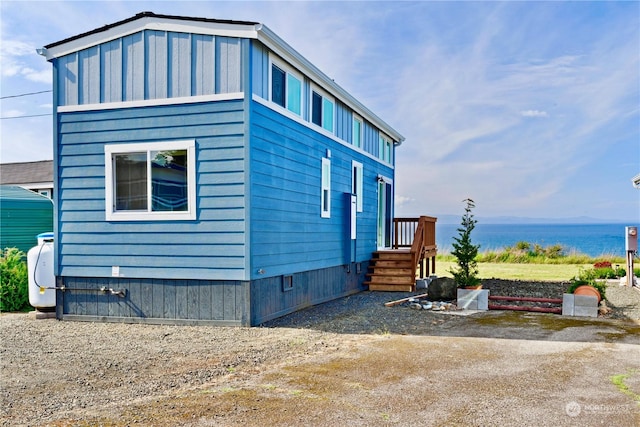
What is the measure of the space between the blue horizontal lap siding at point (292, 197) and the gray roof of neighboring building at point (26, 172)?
1081 cm

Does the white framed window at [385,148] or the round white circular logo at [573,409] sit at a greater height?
the white framed window at [385,148]

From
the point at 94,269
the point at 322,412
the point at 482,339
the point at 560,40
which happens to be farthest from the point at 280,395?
the point at 560,40

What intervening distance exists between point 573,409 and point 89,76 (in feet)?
26.5

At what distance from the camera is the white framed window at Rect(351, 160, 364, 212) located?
12993 mm

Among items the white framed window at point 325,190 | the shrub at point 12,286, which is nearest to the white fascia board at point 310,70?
the white framed window at point 325,190

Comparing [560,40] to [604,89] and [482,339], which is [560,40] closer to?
[604,89]

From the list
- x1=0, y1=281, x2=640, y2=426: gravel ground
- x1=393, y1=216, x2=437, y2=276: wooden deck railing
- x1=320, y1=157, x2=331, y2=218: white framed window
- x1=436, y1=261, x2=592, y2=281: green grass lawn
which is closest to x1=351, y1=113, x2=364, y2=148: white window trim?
x1=320, y1=157, x2=331, y2=218: white framed window

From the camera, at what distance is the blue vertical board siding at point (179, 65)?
8.03 metres

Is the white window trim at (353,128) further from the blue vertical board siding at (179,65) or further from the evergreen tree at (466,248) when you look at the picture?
the blue vertical board siding at (179,65)

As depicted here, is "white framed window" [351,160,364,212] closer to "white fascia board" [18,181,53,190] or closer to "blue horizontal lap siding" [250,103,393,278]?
"blue horizontal lap siding" [250,103,393,278]

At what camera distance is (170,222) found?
8.08m

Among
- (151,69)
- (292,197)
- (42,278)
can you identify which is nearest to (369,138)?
(292,197)

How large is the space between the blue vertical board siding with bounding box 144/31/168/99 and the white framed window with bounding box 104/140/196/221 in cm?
80

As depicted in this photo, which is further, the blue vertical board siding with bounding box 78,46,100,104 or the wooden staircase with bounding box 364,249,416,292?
the wooden staircase with bounding box 364,249,416,292
